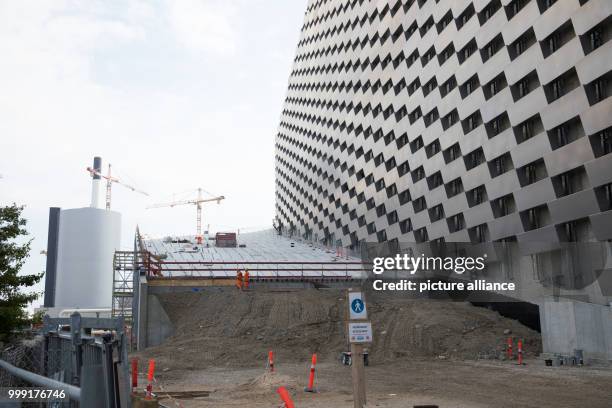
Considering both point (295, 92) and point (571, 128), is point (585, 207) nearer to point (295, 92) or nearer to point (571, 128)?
point (571, 128)

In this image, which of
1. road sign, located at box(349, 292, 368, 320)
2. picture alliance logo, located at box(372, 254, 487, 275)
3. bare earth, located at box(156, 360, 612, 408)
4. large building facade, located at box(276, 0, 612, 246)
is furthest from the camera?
picture alliance logo, located at box(372, 254, 487, 275)

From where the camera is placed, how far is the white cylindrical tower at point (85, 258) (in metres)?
103

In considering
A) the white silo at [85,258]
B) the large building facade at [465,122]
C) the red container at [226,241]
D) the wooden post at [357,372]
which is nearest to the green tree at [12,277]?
the wooden post at [357,372]

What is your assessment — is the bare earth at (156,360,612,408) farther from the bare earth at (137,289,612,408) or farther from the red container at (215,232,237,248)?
the red container at (215,232,237,248)

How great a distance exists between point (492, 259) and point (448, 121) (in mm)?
11542

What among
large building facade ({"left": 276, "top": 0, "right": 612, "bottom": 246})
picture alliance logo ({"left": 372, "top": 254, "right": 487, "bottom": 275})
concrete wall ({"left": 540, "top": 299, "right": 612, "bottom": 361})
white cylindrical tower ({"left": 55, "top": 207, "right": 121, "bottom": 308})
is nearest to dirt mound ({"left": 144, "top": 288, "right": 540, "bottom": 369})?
concrete wall ({"left": 540, "top": 299, "right": 612, "bottom": 361})

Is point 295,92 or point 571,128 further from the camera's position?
point 295,92

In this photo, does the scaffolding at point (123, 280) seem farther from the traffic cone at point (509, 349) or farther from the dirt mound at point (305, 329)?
the traffic cone at point (509, 349)

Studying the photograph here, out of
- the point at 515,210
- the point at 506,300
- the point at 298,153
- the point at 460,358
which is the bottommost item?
the point at 460,358

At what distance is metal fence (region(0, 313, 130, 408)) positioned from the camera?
13.3 feet

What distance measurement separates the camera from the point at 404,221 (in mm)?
50219

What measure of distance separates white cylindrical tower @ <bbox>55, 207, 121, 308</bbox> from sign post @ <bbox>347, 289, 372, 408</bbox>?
98.6m

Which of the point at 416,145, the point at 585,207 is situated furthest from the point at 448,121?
the point at 585,207

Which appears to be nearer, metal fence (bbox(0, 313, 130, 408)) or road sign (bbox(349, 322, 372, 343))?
metal fence (bbox(0, 313, 130, 408))
